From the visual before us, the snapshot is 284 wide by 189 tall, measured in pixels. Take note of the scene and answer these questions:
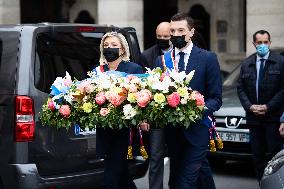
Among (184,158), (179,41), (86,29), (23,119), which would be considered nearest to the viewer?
(184,158)

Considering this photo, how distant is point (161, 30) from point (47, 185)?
2.79m

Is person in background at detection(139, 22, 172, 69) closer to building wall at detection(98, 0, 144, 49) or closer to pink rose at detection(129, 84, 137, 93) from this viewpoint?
pink rose at detection(129, 84, 137, 93)

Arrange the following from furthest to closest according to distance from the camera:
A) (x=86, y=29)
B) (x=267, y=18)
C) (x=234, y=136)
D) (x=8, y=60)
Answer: (x=267, y=18)
(x=234, y=136)
(x=86, y=29)
(x=8, y=60)

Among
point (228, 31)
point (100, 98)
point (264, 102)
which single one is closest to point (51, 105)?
point (100, 98)

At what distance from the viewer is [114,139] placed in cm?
699

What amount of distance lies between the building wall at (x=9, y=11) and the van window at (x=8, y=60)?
43.5 feet

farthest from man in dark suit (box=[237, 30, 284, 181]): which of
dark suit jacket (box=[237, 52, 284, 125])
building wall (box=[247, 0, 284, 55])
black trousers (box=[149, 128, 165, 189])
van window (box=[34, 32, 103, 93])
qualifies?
building wall (box=[247, 0, 284, 55])

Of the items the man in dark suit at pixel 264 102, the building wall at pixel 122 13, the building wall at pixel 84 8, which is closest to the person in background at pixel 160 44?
the man in dark suit at pixel 264 102

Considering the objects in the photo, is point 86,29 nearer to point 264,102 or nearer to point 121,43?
point 121,43

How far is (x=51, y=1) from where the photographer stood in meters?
26.1

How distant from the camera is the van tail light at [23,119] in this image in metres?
7.41

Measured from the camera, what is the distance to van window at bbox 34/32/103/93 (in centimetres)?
763

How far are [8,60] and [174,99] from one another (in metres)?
2.10

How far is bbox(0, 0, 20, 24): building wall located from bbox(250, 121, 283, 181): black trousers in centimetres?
1272
